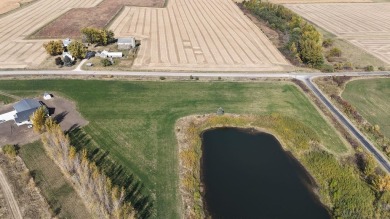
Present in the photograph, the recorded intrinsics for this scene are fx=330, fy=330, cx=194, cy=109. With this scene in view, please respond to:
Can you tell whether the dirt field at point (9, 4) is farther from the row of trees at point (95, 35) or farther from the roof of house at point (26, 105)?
the roof of house at point (26, 105)

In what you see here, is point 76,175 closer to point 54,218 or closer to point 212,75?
point 54,218

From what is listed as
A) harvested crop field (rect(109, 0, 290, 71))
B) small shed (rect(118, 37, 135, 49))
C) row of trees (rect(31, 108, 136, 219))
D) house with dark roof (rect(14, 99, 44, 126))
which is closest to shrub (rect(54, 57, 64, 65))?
small shed (rect(118, 37, 135, 49))

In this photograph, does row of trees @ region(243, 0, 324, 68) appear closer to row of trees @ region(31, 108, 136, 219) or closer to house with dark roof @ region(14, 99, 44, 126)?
row of trees @ region(31, 108, 136, 219)

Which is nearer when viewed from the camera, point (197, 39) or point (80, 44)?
point (80, 44)

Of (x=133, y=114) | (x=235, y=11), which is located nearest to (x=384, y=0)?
(x=235, y=11)

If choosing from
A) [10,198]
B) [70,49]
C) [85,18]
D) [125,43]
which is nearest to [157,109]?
[10,198]

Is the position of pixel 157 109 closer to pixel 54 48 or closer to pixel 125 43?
pixel 125 43
